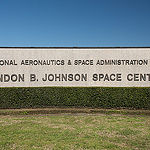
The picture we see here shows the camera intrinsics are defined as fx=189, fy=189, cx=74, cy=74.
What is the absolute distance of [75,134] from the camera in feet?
18.2

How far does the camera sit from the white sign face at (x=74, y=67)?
11.2 meters

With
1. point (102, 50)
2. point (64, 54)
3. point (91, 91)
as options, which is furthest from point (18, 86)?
point (102, 50)

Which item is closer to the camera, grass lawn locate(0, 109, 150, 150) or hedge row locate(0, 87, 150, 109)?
grass lawn locate(0, 109, 150, 150)

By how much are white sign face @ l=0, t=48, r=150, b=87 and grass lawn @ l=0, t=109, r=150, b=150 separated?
13.3 feet

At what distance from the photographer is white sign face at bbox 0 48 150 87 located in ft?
36.6

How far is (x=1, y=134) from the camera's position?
5.52m

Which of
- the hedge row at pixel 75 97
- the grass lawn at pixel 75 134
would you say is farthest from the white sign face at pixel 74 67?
the grass lawn at pixel 75 134

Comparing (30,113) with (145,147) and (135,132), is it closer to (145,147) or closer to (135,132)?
(135,132)

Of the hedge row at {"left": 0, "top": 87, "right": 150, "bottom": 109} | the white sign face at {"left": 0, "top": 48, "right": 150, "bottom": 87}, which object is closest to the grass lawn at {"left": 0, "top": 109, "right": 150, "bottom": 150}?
the hedge row at {"left": 0, "top": 87, "right": 150, "bottom": 109}

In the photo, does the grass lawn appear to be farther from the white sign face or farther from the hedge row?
the white sign face

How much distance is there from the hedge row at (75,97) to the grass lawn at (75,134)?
255cm

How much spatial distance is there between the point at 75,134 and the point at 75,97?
4606 mm

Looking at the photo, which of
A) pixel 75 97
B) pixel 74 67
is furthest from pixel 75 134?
pixel 74 67

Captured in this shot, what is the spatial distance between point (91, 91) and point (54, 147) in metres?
5.89
